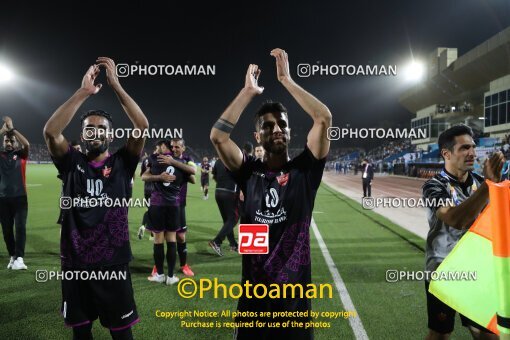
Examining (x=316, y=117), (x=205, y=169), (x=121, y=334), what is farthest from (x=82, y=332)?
(x=205, y=169)

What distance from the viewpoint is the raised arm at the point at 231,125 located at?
2.32 m

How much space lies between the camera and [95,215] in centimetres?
287

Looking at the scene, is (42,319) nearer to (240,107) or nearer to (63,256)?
(63,256)

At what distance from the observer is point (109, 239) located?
9.47 feet

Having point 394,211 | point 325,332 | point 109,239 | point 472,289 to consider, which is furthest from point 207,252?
point 394,211

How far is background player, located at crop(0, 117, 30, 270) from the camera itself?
625 centimetres

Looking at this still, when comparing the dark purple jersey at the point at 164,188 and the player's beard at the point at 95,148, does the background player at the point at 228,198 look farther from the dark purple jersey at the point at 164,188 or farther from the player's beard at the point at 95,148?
the player's beard at the point at 95,148

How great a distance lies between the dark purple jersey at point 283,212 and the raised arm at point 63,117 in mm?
1352

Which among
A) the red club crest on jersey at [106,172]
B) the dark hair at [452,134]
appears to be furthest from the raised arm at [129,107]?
the dark hair at [452,134]

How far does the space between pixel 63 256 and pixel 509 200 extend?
117 inches

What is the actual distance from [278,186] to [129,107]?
1.45 m

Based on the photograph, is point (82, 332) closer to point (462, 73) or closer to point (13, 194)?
point (13, 194)

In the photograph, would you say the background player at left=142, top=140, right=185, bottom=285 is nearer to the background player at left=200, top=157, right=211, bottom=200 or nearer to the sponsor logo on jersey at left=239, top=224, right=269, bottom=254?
the sponsor logo on jersey at left=239, top=224, right=269, bottom=254

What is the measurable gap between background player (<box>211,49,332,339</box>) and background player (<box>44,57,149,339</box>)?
1020 mm
